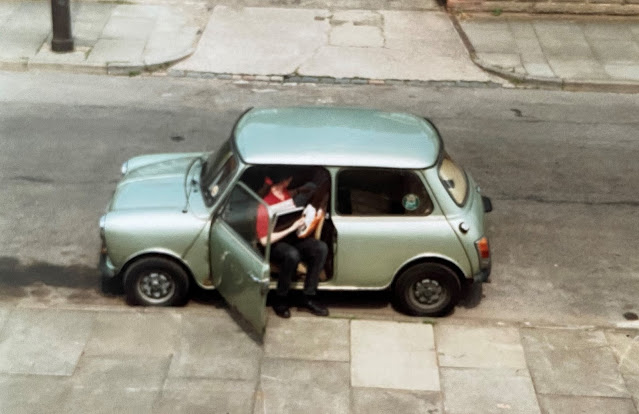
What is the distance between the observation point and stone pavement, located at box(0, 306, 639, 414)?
8133 millimetres

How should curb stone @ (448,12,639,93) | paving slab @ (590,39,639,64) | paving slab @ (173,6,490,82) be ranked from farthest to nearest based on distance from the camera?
paving slab @ (590,39,639,64)
paving slab @ (173,6,490,82)
curb stone @ (448,12,639,93)

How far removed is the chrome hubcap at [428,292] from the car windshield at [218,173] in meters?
1.97

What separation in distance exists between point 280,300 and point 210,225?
1.02 metres

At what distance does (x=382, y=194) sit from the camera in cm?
914

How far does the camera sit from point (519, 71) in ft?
50.9

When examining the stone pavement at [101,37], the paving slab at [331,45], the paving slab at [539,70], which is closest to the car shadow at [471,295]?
the paving slab at [331,45]

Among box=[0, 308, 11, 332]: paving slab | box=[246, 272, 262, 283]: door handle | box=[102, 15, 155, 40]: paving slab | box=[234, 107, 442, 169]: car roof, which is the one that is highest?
box=[234, 107, 442, 169]: car roof

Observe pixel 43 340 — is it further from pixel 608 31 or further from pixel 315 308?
pixel 608 31

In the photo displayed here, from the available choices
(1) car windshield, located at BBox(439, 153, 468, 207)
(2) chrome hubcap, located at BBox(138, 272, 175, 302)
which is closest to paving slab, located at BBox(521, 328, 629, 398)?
(1) car windshield, located at BBox(439, 153, 468, 207)

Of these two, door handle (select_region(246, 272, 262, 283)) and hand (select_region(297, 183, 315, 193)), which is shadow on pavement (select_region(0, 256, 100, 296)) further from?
hand (select_region(297, 183, 315, 193))

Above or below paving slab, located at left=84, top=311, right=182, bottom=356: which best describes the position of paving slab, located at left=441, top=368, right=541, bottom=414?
above

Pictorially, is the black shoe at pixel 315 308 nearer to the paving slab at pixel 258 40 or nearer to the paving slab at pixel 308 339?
the paving slab at pixel 308 339

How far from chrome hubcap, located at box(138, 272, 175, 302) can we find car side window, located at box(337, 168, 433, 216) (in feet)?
5.56

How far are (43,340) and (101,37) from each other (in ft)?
27.1
